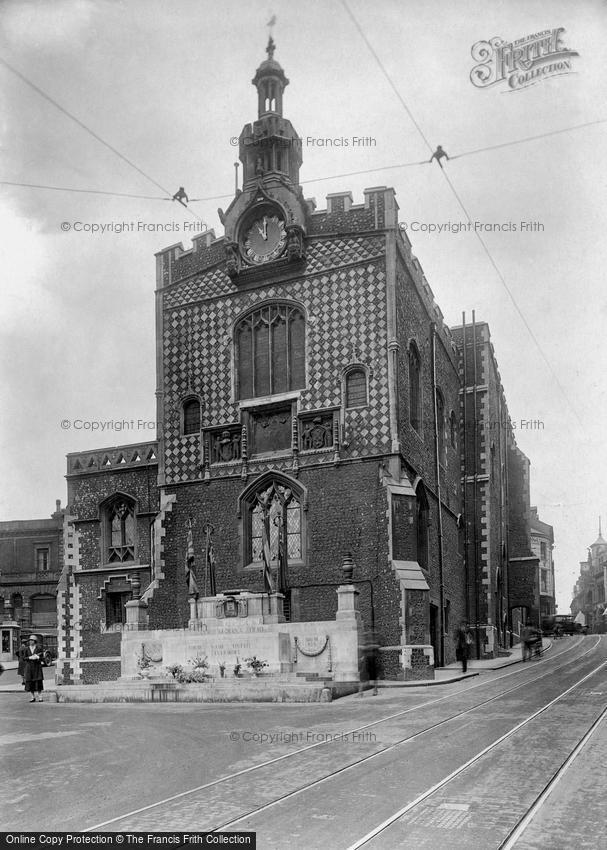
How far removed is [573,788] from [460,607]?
26.7m

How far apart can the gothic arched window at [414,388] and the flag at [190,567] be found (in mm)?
8089

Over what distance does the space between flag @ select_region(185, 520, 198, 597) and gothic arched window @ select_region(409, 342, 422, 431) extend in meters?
8.09

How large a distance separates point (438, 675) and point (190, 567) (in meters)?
8.14

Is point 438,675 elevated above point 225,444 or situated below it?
below

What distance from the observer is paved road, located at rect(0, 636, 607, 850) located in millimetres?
8719

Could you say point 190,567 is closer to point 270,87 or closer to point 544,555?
point 270,87

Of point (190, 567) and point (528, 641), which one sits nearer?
point (190, 567)

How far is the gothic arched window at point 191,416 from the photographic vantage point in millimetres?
30922

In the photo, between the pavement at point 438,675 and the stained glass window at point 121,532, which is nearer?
the pavement at point 438,675

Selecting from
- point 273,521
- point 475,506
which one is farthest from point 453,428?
point 273,521

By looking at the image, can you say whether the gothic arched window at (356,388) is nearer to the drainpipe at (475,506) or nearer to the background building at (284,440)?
the background building at (284,440)

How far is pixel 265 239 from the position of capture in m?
30.3

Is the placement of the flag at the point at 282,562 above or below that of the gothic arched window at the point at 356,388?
→ below

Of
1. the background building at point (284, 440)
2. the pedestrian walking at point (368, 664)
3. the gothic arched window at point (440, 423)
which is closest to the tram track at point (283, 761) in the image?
the pedestrian walking at point (368, 664)
